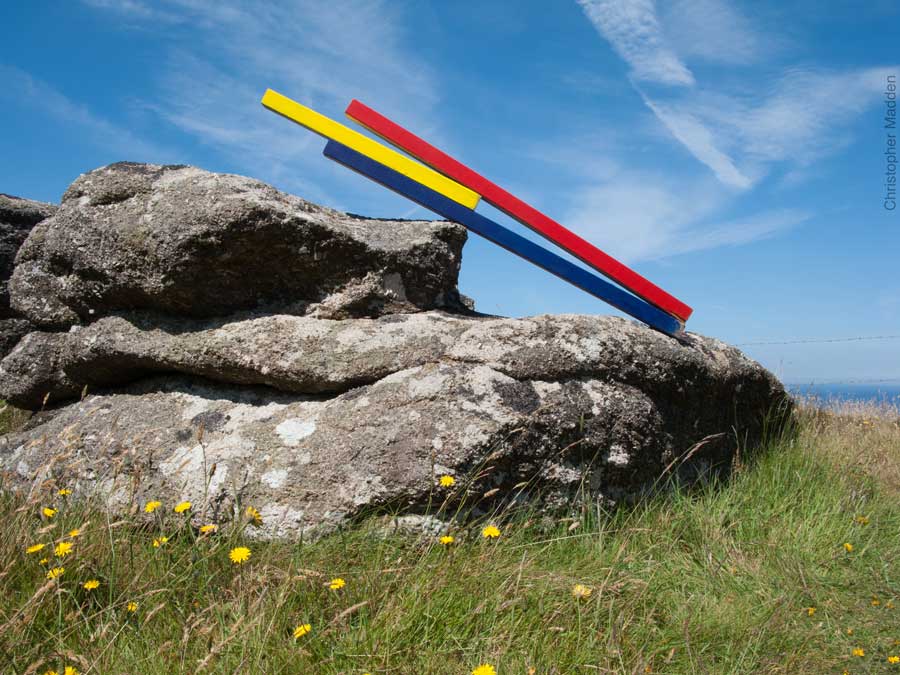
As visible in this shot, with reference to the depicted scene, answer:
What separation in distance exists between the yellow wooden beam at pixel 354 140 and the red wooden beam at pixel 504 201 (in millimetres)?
141

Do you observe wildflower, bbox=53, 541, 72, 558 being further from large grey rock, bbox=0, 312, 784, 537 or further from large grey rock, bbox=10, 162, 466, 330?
large grey rock, bbox=10, 162, 466, 330

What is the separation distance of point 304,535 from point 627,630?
1569 mm

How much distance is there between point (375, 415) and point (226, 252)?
1.47 meters

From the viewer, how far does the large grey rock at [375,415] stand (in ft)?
11.4

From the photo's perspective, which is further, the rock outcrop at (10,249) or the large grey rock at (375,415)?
the rock outcrop at (10,249)

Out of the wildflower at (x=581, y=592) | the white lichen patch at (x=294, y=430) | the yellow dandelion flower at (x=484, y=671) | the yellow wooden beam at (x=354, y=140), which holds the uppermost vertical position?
the yellow wooden beam at (x=354, y=140)

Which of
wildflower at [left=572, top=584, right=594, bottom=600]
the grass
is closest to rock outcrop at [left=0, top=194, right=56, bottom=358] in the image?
the grass

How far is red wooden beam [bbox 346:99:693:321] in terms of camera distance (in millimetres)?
4480

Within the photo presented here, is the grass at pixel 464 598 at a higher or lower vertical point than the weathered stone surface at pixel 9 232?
lower

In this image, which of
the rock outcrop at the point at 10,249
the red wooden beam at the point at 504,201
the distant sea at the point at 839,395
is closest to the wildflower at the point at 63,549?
the red wooden beam at the point at 504,201

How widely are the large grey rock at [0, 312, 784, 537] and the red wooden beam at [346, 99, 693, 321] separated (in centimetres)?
66

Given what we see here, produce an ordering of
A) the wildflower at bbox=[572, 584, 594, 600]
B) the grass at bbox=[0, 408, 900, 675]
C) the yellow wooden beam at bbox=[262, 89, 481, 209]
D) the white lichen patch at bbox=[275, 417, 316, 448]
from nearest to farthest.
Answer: the grass at bbox=[0, 408, 900, 675]
the wildflower at bbox=[572, 584, 594, 600]
the white lichen patch at bbox=[275, 417, 316, 448]
the yellow wooden beam at bbox=[262, 89, 481, 209]

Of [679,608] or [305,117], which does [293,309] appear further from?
[679,608]

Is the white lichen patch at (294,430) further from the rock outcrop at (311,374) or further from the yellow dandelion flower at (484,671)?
the yellow dandelion flower at (484,671)
